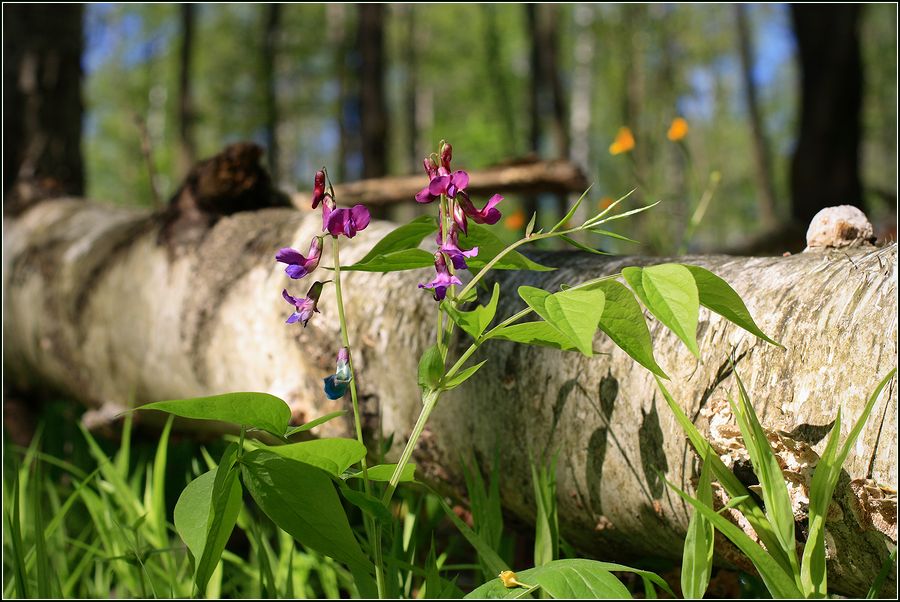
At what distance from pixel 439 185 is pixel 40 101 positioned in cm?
321

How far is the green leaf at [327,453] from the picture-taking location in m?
0.68

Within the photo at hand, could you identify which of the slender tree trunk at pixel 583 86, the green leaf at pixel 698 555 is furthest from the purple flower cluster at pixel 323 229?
the slender tree trunk at pixel 583 86

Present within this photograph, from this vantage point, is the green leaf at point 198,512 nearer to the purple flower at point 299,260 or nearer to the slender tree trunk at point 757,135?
the purple flower at point 299,260

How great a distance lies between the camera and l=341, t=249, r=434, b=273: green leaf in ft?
2.47

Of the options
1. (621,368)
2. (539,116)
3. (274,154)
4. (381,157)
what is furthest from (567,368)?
(274,154)

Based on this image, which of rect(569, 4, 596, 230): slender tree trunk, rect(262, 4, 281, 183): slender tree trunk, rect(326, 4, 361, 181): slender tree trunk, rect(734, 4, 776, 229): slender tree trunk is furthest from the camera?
rect(569, 4, 596, 230): slender tree trunk

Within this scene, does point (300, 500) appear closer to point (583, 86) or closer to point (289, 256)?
point (289, 256)

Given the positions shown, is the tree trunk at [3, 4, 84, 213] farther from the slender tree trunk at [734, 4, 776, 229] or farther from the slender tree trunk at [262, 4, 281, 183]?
the slender tree trunk at [262, 4, 281, 183]

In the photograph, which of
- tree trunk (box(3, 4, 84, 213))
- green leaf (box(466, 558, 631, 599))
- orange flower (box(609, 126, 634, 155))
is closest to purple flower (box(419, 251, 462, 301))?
green leaf (box(466, 558, 631, 599))

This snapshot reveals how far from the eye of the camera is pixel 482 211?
2.64 feet

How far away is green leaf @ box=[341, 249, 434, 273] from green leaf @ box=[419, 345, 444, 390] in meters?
0.10

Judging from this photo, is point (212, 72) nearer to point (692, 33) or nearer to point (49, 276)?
point (692, 33)

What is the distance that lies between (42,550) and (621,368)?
0.95 m

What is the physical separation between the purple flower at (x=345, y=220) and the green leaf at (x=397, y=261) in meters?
0.04
